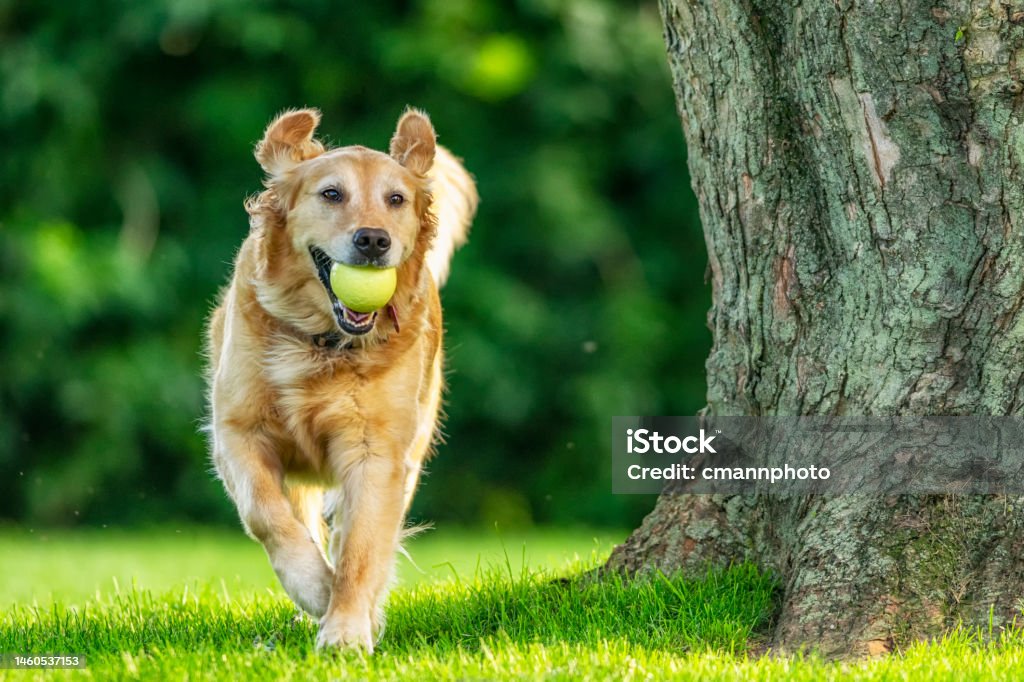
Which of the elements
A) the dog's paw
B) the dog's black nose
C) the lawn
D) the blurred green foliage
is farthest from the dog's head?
the blurred green foliage

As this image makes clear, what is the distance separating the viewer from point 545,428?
14.9m

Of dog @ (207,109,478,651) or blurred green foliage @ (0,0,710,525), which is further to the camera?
blurred green foliage @ (0,0,710,525)

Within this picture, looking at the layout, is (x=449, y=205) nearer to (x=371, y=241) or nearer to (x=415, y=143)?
(x=415, y=143)

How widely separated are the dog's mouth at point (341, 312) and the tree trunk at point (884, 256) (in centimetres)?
140

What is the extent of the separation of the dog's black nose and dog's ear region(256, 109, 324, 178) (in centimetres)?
55

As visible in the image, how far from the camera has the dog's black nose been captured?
4.46 metres

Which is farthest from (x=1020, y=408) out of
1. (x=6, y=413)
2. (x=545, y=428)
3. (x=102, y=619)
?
(x=6, y=413)

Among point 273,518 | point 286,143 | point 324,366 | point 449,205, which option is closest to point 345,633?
point 273,518

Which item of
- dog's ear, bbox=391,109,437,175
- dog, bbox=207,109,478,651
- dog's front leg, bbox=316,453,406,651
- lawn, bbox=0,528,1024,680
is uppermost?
dog's ear, bbox=391,109,437,175

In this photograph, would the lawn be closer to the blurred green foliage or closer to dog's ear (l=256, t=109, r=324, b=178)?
dog's ear (l=256, t=109, r=324, b=178)

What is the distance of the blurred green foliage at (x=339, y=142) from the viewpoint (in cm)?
1379

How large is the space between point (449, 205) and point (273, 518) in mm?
2367

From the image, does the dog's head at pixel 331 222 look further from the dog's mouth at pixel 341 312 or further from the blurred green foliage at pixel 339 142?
the blurred green foliage at pixel 339 142

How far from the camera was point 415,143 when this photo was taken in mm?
5027
